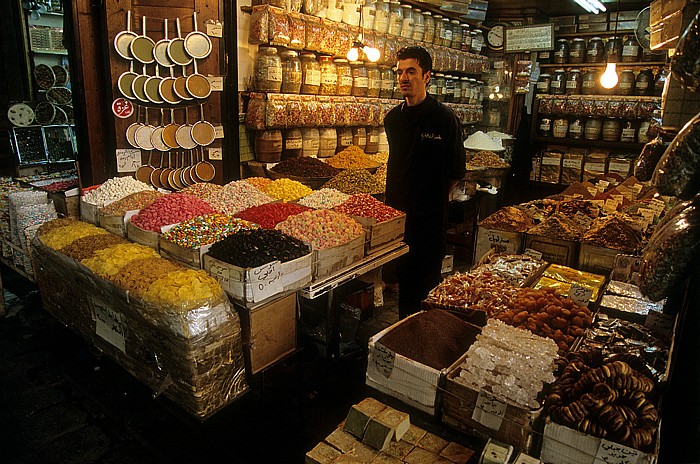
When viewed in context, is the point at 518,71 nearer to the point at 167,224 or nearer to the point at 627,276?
the point at 627,276

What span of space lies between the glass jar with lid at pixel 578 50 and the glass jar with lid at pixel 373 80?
3.34 meters

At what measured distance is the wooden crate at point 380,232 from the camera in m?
2.86

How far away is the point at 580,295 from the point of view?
2357mm

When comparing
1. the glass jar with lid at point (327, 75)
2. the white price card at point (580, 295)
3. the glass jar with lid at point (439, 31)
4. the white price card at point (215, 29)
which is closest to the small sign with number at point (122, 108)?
the white price card at point (215, 29)

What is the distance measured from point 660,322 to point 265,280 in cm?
176

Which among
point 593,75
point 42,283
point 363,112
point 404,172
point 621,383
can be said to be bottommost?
point 42,283

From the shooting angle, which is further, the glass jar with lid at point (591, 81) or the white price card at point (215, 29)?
the glass jar with lid at point (591, 81)

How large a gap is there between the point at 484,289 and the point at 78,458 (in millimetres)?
2225

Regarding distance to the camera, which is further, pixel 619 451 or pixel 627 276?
pixel 627 276

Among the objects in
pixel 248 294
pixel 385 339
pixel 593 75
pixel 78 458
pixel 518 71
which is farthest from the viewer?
pixel 518 71

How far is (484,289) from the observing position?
8.39 ft

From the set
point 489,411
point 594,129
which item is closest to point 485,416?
point 489,411

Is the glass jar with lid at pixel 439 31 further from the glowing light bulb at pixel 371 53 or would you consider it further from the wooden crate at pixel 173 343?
the wooden crate at pixel 173 343

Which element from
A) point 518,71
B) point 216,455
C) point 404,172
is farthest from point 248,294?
point 518,71
